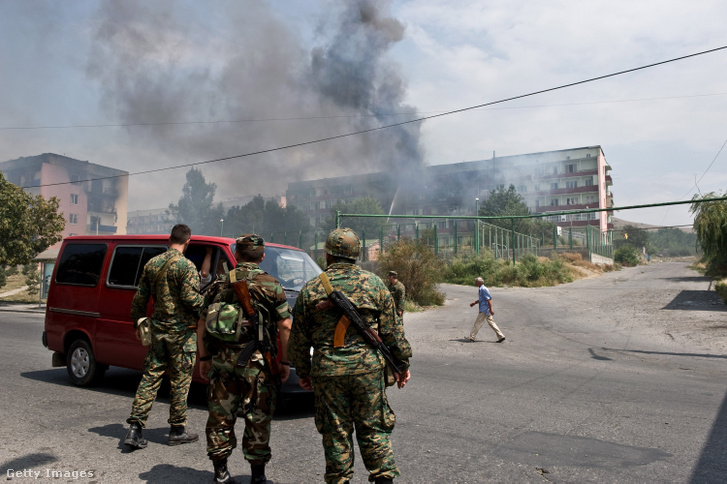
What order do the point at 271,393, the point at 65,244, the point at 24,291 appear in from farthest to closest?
the point at 24,291, the point at 65,244, the point at 271,393

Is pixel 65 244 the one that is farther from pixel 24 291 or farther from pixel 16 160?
pixel 16 160

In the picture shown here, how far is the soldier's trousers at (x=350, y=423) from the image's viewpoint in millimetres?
2619

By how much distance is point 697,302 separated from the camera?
17047 millimetres

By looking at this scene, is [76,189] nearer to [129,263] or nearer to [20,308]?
[20,308]

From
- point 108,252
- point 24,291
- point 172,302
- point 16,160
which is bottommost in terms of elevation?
point 24,291

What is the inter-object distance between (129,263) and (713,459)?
6133 millimetres

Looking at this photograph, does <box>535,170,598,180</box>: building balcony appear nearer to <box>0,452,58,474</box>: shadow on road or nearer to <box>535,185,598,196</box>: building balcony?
<box>535,185,598,196</box>: building balcony

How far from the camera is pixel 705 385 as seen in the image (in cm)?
679

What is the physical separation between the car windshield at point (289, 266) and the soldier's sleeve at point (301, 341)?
8.66 ft

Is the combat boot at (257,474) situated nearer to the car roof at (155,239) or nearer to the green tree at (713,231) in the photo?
the car roof at (155,239)

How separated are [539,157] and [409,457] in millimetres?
82880

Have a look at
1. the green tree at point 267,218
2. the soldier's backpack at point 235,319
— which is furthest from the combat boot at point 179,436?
the green tree at point 267,218

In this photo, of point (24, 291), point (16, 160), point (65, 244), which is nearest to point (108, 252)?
point (65, 244)

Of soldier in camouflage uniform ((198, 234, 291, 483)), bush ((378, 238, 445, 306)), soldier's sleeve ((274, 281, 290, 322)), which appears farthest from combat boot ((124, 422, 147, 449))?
bush ((378, 238, 445, 306))
